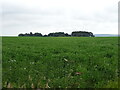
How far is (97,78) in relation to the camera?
38.8 feet

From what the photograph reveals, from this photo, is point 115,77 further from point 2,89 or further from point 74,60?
point 2,89

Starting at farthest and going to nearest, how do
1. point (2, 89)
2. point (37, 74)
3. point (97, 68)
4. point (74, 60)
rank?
point (74, 60), point (97, 68), point (37, 74), point (2, 89)

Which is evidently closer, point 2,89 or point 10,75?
point 2,89

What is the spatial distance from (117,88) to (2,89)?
4.46 metres

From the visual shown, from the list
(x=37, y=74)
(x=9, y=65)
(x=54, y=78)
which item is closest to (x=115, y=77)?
(x=54, y=78)

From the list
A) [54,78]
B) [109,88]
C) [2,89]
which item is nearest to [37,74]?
[54,78]

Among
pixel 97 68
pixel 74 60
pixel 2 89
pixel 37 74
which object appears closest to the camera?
pixel 2 89

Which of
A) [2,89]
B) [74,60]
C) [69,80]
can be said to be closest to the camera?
[2,89]

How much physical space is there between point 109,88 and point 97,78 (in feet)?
6.72

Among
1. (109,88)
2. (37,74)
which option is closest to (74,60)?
(37,74)

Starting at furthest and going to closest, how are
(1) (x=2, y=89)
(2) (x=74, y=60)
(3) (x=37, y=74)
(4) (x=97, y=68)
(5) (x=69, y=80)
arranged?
(2) (x=74, y=60) → (4) (x=97, y=68) → (3) (x=37, y=74) → (5) (x=69, y=80) → (1) (x=2, y=89)

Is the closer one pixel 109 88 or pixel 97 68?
pixel 109 88

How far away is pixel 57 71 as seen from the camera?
12930mm

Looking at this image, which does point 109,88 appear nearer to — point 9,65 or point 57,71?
point 57,71
